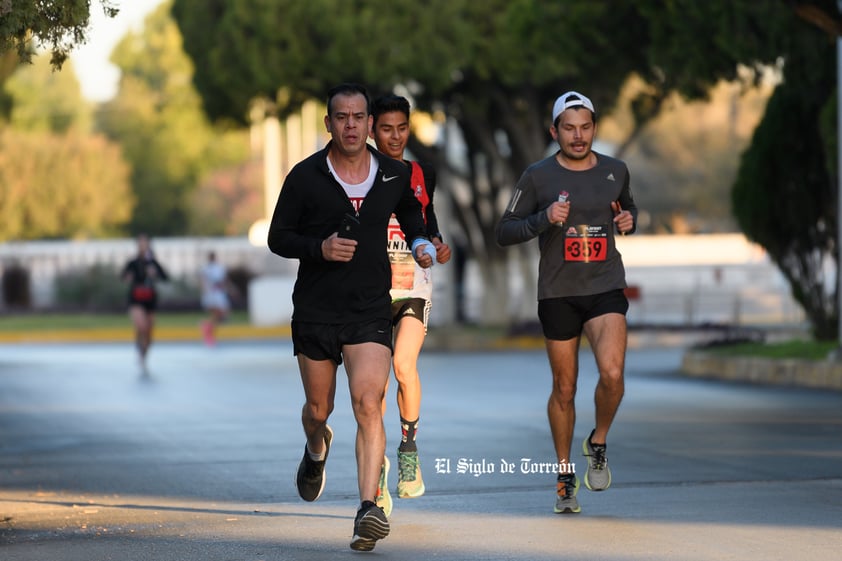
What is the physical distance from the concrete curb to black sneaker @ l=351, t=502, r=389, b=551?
11116mm

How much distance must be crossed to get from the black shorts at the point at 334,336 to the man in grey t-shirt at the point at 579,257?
3.79ft

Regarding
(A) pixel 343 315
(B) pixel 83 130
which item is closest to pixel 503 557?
(A) pixel 343 315

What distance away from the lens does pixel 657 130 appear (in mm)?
74875

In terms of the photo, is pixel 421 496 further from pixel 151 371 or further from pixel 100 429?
pixel 151 371

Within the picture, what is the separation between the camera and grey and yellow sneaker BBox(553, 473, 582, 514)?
8812 mm

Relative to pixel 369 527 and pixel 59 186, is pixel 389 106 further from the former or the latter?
pixel 59 186

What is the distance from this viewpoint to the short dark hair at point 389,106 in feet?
30.8

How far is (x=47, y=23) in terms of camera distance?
29.6 feet

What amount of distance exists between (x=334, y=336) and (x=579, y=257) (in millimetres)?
1548

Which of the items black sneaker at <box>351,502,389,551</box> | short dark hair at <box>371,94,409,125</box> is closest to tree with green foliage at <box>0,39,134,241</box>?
short dark hair at <box>371,94,409,125</box>

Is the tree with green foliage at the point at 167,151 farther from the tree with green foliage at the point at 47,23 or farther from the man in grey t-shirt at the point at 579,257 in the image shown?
the man in grey t-shirt at the point at 579,257

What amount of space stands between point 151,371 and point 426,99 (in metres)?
13.2

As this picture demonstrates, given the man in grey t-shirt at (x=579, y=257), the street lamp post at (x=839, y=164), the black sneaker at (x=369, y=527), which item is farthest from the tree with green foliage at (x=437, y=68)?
the black sneaker at (x=369, y=527)

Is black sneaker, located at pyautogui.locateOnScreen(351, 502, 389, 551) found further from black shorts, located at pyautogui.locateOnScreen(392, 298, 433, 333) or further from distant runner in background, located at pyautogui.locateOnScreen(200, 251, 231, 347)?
distant runner in background, located at pyautogui.locateOnScreen(200, 251, 231, 347)
